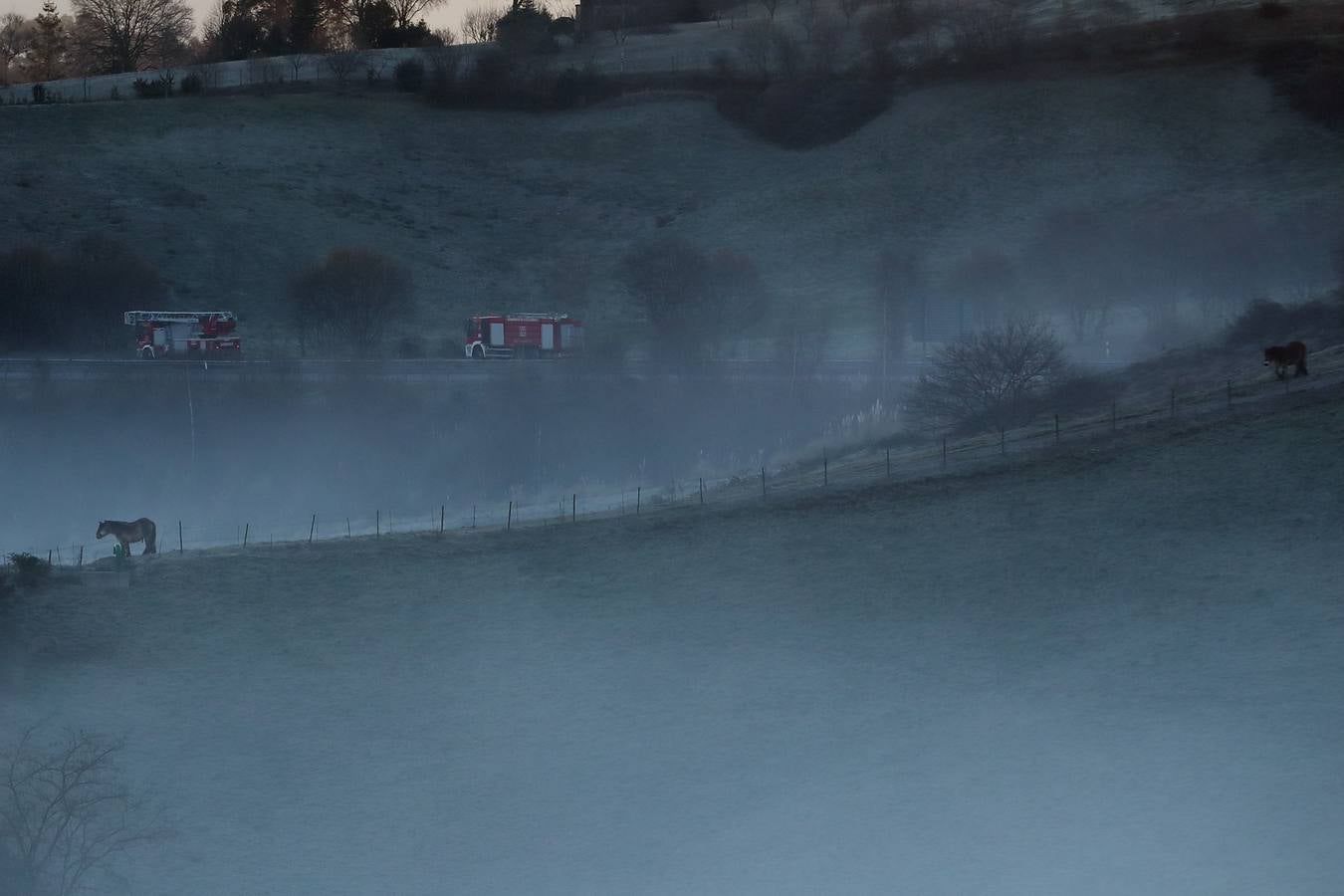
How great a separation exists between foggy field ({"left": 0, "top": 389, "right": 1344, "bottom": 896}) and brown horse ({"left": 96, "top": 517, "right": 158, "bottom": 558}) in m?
1.07

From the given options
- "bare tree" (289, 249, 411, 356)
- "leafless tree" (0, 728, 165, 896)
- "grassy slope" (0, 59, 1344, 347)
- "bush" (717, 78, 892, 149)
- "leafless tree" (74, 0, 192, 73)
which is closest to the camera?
"leafless tree" (0, 728, 165, 896)

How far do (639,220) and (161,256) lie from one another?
3007 cm

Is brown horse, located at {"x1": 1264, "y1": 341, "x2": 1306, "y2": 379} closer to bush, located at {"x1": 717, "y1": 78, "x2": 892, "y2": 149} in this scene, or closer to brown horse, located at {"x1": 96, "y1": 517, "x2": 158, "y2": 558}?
brown horse, located at {"x1": 96, "y1": 517, "x2": 158, "y2": 558}

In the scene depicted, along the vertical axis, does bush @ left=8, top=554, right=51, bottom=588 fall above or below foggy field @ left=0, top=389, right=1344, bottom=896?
above

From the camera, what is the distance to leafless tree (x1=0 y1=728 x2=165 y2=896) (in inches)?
860

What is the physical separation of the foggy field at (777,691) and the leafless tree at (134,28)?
416 ft

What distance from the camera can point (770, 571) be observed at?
3381 cm

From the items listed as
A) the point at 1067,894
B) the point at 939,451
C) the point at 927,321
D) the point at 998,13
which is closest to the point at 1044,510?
the point at 939,451

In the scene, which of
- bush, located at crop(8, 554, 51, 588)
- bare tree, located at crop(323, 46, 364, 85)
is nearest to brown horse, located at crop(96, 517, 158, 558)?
bush, located at crop(8, 554, 51, 588)

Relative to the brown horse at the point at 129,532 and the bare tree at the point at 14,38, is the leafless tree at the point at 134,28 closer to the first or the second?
the bare tree at the point at 14,38

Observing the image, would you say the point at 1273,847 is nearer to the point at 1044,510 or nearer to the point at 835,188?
the point at 1044,510

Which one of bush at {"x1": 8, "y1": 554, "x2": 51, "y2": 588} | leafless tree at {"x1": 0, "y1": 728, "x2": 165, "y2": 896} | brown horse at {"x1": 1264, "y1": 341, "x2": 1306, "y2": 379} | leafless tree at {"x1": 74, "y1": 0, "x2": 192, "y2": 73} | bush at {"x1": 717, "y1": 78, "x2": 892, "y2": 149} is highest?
leafless tree at {"x1": 74, "y1": 0, "x2": 192, "y2": 73}

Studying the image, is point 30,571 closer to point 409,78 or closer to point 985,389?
point 985,389

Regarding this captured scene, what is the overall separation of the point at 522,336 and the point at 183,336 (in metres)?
15.1
